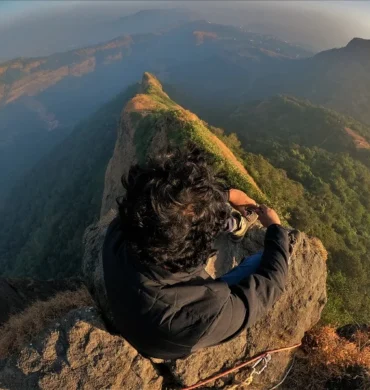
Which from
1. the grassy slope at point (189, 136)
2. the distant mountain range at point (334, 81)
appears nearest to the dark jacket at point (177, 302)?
the grassy slope at point (189, 136)

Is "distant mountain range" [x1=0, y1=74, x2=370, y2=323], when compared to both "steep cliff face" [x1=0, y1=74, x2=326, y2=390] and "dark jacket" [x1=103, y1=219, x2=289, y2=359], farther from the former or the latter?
"dark jacket" [x1=103, y1=219, x2=289, y2=359]

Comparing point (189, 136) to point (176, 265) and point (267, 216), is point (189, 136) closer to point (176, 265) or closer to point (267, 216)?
point (267, 216)

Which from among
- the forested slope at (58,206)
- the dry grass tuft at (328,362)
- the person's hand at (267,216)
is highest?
the person's hand at (267,216)

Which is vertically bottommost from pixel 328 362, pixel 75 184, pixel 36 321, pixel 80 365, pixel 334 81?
pixel 75 184

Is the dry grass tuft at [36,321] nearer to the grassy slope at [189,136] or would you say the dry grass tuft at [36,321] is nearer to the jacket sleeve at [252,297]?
the jacket sleeve at [252,297]

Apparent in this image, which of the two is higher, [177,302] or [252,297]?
[177,302]

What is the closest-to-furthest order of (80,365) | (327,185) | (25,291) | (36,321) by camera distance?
1. (80,365)
2. (36,321)
3. (25,291)
4. (327,185)

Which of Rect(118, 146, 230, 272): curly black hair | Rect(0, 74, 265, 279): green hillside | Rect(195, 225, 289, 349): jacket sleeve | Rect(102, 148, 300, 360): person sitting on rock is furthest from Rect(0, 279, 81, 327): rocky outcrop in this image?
Rect(118, 146, 230, 272): curly black hair

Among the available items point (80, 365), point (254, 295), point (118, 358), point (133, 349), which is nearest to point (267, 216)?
point (254, 295)

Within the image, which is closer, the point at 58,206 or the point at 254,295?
the point at 254,295
